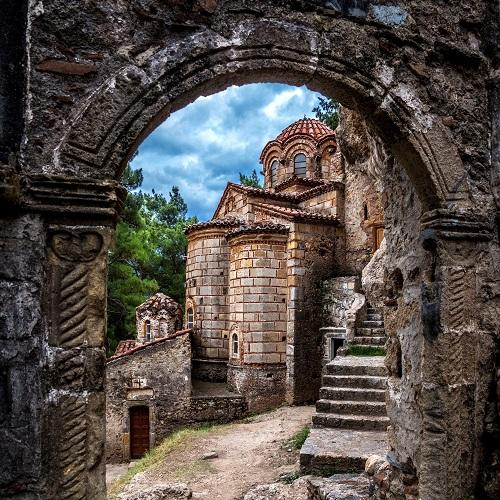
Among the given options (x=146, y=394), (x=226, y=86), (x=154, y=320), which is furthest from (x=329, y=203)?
(x=226, y=86)

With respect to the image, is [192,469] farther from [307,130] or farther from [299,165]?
[307,130]

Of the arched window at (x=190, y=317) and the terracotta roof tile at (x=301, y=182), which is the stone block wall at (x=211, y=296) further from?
the terracotta roof tile at (x=301, y=182)

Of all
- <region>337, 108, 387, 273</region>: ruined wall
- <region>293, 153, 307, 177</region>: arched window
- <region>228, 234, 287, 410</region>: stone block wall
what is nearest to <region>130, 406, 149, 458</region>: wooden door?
<region>228, 234, 287, 410</region>: stone block wall

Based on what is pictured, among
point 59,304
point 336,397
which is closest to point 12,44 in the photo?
point 59,304

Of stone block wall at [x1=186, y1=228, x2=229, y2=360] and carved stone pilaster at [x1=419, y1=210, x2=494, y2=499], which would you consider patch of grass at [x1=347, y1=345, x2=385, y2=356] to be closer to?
stone block wall at [x1=186, y1=228, x2=229, y2=360]

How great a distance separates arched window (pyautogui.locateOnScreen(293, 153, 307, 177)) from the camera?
18844mm

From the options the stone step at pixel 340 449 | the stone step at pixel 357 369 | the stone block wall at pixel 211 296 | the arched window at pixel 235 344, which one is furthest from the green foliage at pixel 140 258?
the stone step at pixel 340 449

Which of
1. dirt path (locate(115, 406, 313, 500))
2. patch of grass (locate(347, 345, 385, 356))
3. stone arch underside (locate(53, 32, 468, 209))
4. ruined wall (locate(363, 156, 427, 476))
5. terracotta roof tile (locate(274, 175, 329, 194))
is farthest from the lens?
terracotta roof tile (locate(274, 175, 329, 194))

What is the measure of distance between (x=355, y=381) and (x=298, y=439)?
1.50 metres

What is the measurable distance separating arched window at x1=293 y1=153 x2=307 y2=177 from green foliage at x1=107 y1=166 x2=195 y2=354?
21.7 ft

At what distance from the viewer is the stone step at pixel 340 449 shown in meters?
6.42

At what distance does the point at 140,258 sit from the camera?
1762cm

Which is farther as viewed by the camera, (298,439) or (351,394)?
(298,439)

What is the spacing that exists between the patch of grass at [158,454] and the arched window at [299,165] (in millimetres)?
10436
